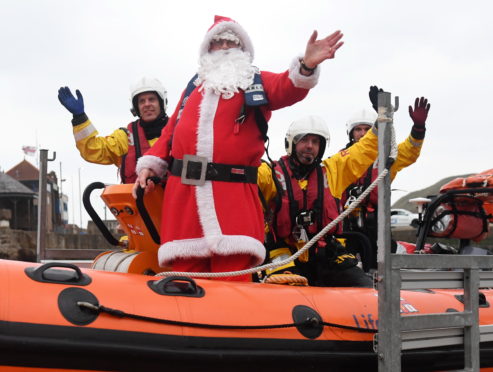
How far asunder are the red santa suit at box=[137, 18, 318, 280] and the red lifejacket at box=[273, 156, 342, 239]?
53cm

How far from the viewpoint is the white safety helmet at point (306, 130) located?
336 centimetres

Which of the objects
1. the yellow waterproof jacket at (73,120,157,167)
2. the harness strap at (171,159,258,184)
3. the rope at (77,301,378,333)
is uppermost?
the yellow waterproof jacket at (73,120,157,167)

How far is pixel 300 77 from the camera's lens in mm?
2469

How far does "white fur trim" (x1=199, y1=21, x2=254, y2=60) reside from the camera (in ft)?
9.21

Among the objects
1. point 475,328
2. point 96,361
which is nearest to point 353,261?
point 475,328

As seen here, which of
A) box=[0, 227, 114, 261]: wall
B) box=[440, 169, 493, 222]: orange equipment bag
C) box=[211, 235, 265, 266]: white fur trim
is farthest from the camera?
box=[0, 227, 114, 261]: wall

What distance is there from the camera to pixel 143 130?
11.6ft

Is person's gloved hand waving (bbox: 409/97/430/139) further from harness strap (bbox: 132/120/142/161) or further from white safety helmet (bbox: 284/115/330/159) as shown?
harness strap (bbox: 132/120/142/161)

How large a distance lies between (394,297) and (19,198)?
25407 millimetres

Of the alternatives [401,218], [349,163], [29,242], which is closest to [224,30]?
[349,163]

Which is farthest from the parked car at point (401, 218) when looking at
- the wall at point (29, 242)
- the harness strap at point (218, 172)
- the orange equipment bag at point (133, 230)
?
the harness strap at point (218, 172)

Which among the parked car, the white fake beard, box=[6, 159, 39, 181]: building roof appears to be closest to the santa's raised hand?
the white fake beard

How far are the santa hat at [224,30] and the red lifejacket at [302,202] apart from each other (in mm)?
786

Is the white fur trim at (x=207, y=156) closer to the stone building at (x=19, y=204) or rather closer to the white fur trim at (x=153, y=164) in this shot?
the white fur trim at (x=153, y=164)
